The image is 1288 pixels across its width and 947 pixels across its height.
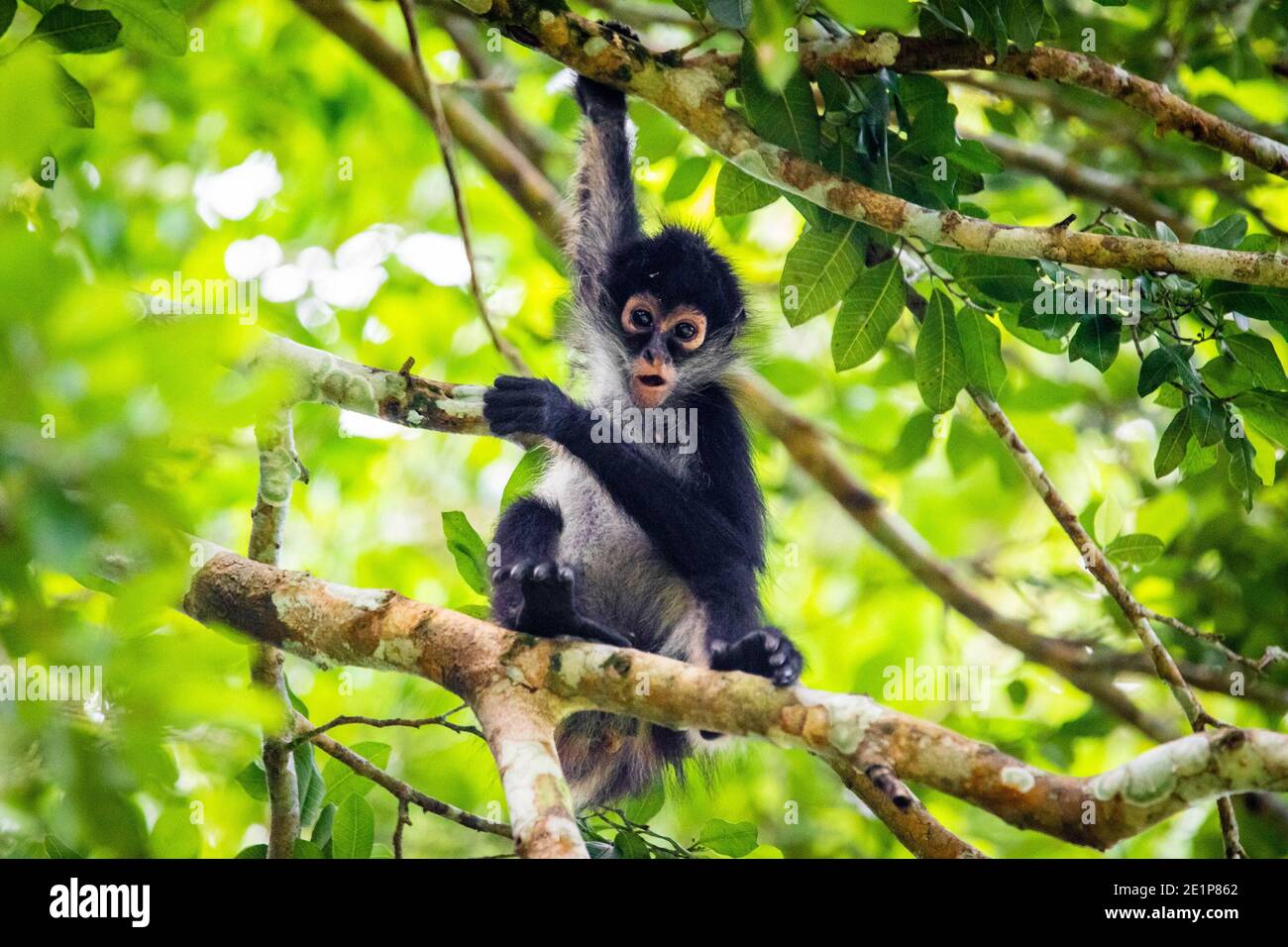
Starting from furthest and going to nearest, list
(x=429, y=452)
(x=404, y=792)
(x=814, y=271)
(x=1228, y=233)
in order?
(x=429, y=452) < (x=814, y=271) < (x=1228, y=233) < (x=404, y=792)

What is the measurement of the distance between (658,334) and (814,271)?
1446 millimetres

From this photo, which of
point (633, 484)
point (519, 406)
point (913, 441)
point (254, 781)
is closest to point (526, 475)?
point (633, 484)

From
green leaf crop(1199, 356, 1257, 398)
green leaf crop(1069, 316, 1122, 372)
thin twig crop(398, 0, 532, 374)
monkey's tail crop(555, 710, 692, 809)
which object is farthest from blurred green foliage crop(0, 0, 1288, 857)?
thin twig crop(398, 0, 532, 374)

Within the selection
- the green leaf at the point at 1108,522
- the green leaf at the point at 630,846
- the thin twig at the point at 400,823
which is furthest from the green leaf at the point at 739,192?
the thin twig at the point at 400,823

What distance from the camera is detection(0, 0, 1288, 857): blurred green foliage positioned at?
1.82 metres

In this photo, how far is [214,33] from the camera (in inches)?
351

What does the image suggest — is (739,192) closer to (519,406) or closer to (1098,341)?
(519,406)

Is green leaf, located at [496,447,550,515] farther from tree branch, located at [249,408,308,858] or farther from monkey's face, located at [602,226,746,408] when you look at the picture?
tree branch, located at [249,408,308,858]

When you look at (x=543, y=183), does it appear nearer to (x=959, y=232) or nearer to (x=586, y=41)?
(x=586, y=41)

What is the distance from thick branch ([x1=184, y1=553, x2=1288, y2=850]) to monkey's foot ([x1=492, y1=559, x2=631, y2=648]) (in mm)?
240

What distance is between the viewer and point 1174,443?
4.53m

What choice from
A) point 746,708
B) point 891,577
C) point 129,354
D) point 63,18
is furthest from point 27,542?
point 891,577

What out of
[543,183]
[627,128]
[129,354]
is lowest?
[129,354]

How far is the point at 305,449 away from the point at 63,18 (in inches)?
148
